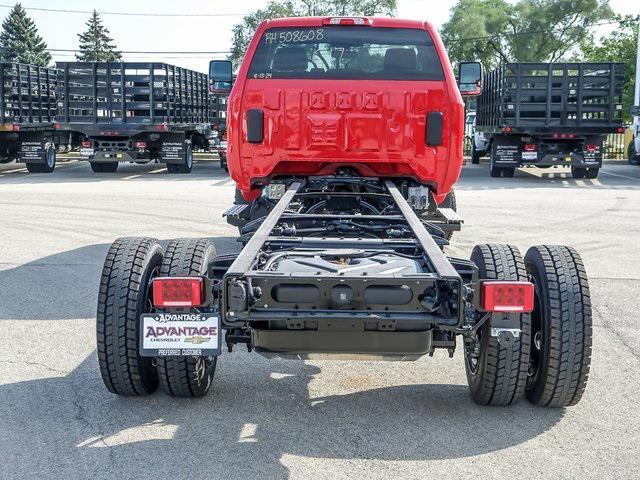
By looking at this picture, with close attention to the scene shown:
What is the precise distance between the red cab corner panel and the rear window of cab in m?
3.71

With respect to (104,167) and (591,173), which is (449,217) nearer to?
(591,173)

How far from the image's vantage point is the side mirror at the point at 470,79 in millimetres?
8156

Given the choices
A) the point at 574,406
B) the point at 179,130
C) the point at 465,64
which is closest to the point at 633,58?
the point at 179,130

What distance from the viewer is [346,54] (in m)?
7.58

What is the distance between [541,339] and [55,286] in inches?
186

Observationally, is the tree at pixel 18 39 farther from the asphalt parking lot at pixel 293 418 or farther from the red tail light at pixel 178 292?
the red tail light at pixel 178 292

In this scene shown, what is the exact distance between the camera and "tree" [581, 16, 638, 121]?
45.4m

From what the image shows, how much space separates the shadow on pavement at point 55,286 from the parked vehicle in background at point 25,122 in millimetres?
12684

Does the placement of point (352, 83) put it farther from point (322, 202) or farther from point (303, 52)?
point (322, 202)

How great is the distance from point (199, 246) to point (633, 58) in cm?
4816

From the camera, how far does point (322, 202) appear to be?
21.7ft

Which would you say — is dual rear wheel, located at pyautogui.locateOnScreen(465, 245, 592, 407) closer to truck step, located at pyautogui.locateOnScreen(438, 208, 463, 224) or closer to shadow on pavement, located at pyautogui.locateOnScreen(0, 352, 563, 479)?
shadow on pavement, located at pyautogui.locateOnScreen(0, 352, 563, 479)

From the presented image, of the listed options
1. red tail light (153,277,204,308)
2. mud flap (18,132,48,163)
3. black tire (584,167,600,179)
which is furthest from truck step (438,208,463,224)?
mud flap (18,132,48,163)

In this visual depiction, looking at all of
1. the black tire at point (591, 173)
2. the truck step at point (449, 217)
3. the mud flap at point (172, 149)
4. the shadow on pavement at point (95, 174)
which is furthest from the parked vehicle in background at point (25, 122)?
the truck step at point (449, 217)
